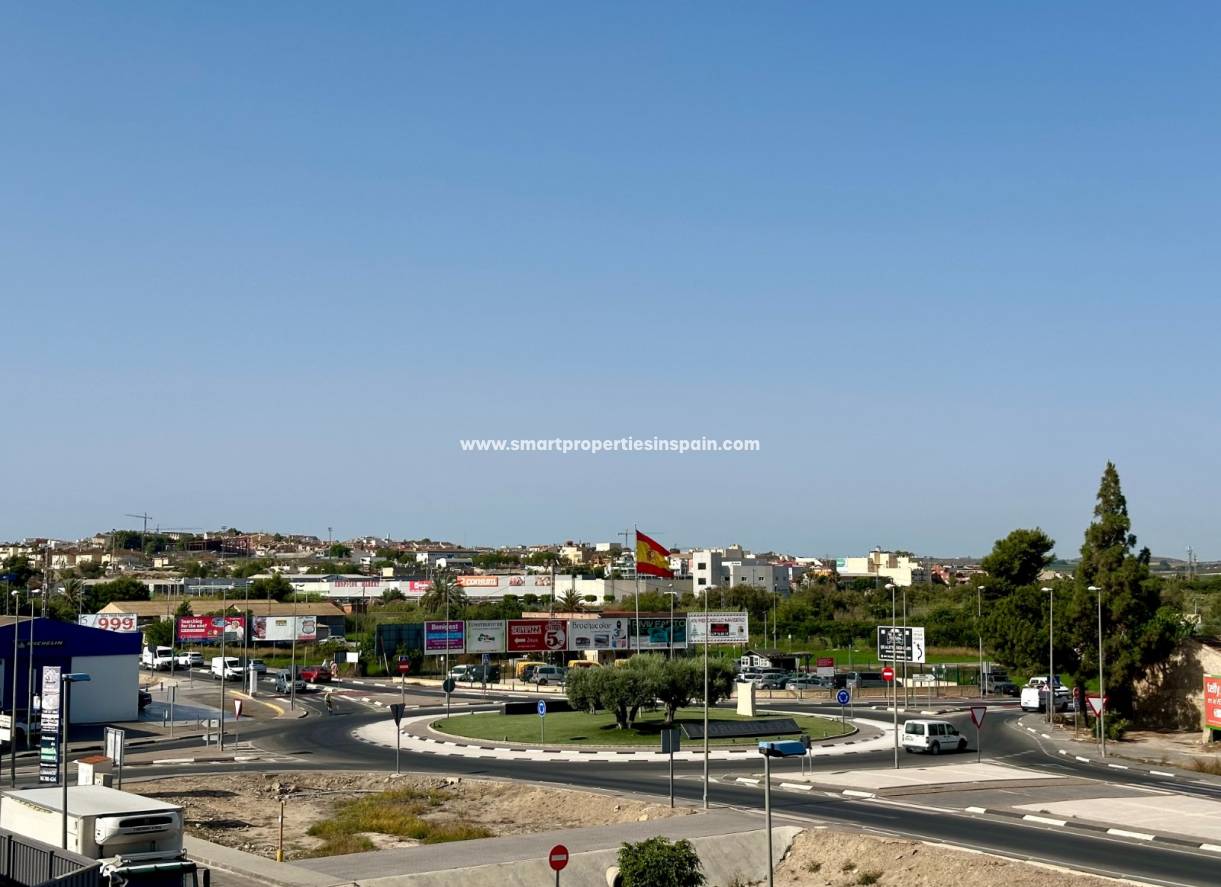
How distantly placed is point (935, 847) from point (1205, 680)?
33.9m

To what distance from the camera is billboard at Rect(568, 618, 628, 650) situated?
98812mm

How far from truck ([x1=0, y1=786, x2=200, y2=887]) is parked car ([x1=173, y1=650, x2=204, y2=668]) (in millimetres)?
81032

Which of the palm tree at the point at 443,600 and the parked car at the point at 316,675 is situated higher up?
the palm tree at the point at 443,600

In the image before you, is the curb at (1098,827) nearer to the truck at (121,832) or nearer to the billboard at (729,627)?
the truck at (121,832)

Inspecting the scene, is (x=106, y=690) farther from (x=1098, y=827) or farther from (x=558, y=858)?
(x=1098, y=827)

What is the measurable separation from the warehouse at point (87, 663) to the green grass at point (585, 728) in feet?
58.8

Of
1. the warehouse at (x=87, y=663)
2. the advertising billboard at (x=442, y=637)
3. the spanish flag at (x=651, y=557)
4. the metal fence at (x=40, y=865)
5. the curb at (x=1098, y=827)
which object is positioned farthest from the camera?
the advertising billboard at (x=442, y=637)

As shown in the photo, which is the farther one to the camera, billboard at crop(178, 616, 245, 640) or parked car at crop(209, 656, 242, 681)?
billboard at crop(178, 616, 245, 640)

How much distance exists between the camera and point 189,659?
102625mm

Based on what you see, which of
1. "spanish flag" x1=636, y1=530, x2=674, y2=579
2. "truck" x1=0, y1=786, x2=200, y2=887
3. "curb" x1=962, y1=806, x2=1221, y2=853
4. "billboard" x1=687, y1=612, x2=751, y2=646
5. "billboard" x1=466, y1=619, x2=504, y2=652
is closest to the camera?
"truck" x1=0, y1=786, x2=200, y2=887

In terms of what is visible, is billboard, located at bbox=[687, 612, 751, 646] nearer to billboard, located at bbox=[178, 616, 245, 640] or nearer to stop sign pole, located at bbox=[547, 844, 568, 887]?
billboard, located at bbox=[178, 616, 245, 640]

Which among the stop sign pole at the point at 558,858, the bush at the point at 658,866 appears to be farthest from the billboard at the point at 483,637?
the stop sign pole at the point at 558,858

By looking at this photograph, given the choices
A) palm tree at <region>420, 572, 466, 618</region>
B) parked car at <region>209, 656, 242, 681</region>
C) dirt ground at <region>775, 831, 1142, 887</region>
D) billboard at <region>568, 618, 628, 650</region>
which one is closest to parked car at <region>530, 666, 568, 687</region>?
billboard at <region>568, 618, 628, 650</region>

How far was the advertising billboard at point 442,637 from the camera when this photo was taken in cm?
9475
